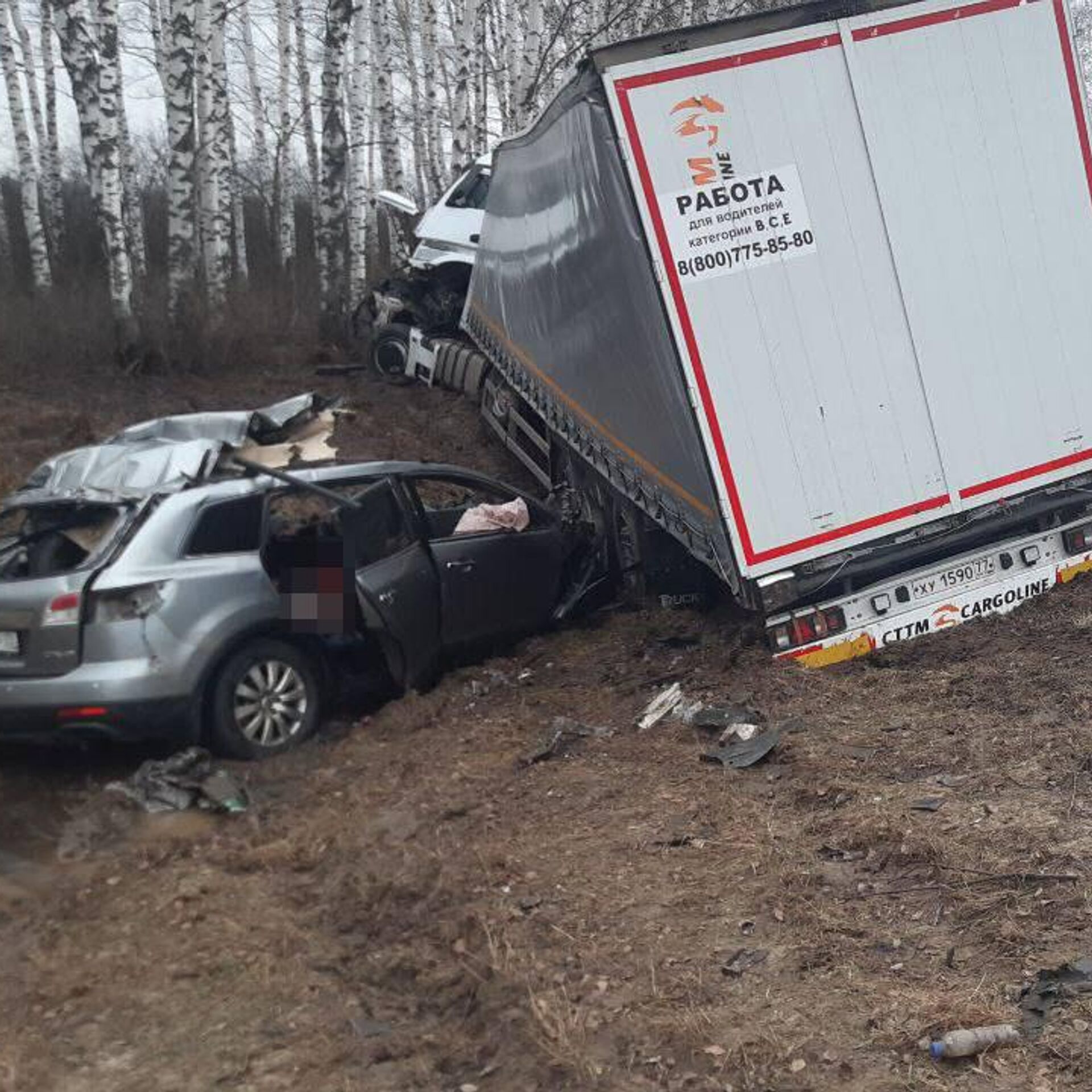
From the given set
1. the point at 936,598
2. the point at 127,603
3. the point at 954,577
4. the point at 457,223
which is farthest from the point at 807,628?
the point at 457,223

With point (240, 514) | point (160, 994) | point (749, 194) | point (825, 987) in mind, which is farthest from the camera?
point (240, 514)

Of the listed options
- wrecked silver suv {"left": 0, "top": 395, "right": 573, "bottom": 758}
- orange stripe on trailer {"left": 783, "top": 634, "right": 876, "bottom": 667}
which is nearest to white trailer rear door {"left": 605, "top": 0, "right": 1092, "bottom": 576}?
orange stripe on trailer {"left": 783, "top": 634, "right": 876, "bottom": 667}

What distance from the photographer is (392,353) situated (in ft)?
52.1

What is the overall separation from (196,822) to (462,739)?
4.64 ft

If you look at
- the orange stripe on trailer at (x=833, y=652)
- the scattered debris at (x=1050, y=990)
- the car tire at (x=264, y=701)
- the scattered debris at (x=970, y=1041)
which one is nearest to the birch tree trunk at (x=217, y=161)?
the car tire at (x=264, y=701)

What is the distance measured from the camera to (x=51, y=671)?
6.53m

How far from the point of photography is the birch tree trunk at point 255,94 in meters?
29.8

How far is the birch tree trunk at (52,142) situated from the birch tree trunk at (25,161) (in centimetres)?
295

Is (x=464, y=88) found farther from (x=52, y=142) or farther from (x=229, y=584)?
(x=229, y=584)

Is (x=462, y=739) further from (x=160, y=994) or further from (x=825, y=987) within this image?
(x=825, y=987)

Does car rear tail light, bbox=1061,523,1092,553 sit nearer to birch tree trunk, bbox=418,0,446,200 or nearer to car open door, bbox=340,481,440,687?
car open door, bbox=340,481,440,687

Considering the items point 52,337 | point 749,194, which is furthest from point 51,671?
point 52,337

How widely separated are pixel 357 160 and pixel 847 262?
14.9 meters

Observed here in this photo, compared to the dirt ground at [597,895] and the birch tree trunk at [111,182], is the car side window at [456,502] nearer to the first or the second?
the dirt ground at [597,895]
